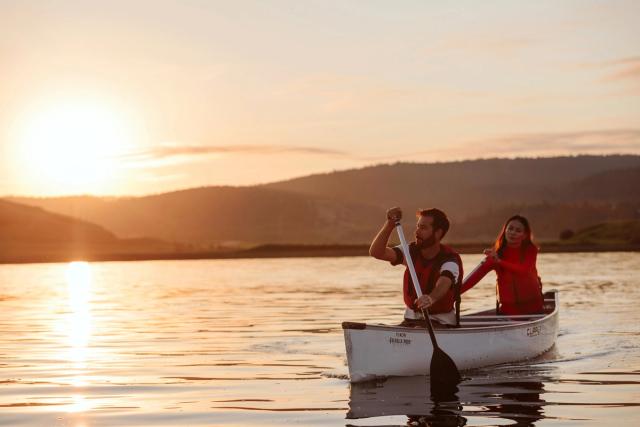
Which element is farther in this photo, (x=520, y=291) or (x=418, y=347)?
(x=520, y=291)

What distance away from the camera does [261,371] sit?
16.3 m

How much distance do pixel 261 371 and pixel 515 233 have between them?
495 centimetres

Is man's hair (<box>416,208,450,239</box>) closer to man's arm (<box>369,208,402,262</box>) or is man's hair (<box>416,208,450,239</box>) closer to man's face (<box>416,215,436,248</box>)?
man's face (<box>416,215,436,248</box>)

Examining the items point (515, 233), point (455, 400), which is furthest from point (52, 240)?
point (455, 400)

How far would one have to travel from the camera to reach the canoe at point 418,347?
46.6 ft

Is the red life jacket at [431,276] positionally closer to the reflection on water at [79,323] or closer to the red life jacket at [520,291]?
the red life jacket at [520,291]

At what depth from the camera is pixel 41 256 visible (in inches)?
4299

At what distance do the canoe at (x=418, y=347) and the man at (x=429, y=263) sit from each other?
1.38 feet

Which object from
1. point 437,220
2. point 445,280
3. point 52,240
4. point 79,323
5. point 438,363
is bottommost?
point 438,363

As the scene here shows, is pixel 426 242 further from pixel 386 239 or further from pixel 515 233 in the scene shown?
pixel 515 233

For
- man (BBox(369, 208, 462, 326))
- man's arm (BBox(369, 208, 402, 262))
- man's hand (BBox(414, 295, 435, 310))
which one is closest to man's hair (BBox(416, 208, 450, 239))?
man (BBox(369, 208, 462, 326))

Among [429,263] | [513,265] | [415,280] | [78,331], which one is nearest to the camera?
[415,280]

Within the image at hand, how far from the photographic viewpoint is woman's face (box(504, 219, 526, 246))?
18.0 m

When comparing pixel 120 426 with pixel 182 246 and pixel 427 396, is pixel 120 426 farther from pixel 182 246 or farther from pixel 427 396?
pixel 182 246
